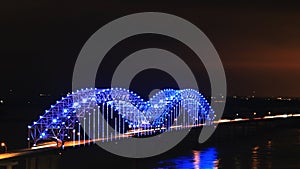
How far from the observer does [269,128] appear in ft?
320

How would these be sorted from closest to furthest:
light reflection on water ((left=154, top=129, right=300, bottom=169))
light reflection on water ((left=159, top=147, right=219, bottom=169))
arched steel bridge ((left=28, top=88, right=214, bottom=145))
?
light reflection on water ((left=159, top=147, right=219, bottom=169)), light reflection on water ((left=154, top=129, right=300, bottom=169)), arched steel bridge ((left=28, top=88, right=214, bottom=145))

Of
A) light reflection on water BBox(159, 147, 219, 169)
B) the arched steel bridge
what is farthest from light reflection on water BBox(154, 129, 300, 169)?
the arched steel bridge

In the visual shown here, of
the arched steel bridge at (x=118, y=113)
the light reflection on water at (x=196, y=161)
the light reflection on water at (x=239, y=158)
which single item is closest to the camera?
the light reflection on water at (x=196, y=161)

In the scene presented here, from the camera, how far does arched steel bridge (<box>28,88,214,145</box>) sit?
5000 centimetres

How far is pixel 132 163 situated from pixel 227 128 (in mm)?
37816

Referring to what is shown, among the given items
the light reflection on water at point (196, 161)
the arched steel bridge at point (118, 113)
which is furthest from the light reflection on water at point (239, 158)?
the arched steel bridge at point (118, 113)

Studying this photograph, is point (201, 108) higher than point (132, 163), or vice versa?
point (201, 108)

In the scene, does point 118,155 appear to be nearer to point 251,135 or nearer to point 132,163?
point 132,163

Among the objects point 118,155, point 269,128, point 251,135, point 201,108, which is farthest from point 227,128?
point 118,155

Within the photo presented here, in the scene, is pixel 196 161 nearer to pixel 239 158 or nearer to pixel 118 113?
pixel 239 158

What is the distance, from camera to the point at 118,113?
2776 inches

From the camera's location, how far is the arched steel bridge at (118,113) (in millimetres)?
50000

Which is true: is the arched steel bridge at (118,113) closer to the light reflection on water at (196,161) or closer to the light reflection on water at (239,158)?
the light reflection on water at (196,161)

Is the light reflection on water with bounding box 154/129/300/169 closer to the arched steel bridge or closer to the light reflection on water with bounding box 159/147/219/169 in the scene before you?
the light reflection on water with bounding box 159/147/219/169
